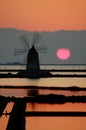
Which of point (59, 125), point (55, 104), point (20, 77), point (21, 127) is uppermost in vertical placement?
point (21, 127)

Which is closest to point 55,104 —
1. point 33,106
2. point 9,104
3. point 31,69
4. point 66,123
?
point 33,106

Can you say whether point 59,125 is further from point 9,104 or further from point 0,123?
point 9,104

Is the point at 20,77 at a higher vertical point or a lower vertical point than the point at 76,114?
lower

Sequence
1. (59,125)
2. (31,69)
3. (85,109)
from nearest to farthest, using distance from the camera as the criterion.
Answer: (59,125) < (85,109) < (31,69)

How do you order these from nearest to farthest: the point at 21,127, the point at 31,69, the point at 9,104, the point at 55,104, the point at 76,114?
the point at 21,127 < the point at 76,114 < the point at 9,104 < the point at 55,104 < the point at 31,69

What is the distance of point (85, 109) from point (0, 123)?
4.82 metres

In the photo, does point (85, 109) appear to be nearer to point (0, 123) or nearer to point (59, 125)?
point (59, 125)

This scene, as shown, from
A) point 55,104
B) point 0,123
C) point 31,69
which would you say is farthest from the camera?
point 31,69

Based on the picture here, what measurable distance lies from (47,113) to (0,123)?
3.22 meters

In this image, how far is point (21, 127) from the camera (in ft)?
26.8

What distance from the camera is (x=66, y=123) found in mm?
10719

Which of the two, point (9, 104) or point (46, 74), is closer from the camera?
point (9, 104)

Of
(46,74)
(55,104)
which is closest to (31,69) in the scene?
(46,74)

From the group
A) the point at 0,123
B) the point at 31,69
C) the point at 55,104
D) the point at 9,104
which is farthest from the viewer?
→ the point at 31,69
